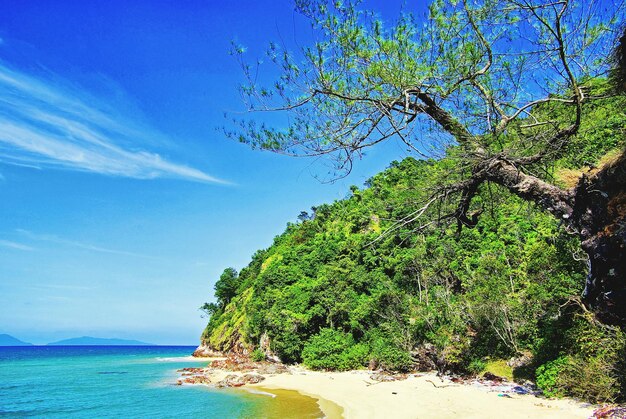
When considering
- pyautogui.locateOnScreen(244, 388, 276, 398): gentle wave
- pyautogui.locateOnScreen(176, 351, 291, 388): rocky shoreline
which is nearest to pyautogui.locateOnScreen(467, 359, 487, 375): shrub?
pyautogui.locateOnScreen(244, 388, 276, 398): gentle wave

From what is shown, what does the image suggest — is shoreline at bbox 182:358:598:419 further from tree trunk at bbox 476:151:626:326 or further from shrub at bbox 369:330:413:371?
tree trunk at bbox 476:151:626:326

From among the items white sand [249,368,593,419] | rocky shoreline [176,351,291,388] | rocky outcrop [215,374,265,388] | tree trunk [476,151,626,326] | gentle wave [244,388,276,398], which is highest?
tree trunk [476,151,626,326]

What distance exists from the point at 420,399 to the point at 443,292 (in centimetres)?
991

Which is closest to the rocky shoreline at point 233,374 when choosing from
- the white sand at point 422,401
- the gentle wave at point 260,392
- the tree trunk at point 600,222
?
the gentle wave at point 260,392

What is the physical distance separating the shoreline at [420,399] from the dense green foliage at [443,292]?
101 centimetres

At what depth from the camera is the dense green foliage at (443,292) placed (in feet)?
21.2

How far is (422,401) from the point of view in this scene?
12078 mm

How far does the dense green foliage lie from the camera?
6449mm

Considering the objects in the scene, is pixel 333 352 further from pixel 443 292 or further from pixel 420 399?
pixel 420 399

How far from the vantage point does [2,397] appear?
822 inches

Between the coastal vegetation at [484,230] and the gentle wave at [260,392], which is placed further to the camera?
the gentle wave at [260,392]

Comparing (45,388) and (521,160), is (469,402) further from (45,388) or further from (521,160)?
(45,388)

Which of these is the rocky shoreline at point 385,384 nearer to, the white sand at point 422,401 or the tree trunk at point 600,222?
the white sand at point 422,401

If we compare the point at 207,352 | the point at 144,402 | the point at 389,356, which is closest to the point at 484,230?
the point at 389,356
